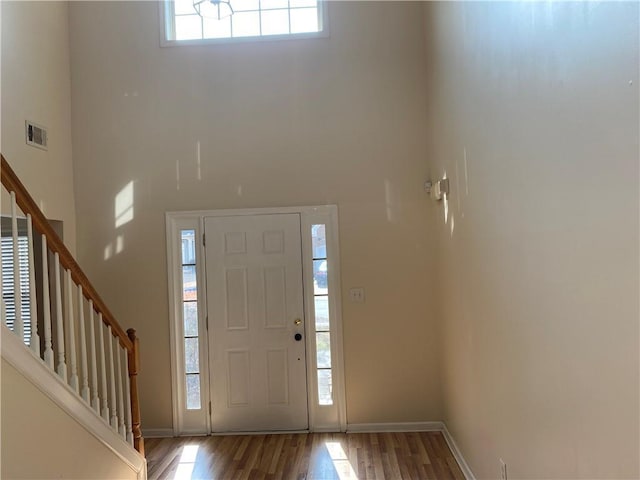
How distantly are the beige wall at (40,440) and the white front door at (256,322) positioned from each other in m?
1.71

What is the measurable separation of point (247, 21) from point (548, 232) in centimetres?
369

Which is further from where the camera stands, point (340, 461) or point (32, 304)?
point (340, 461)

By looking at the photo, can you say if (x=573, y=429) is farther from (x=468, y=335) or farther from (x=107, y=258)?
(x=107, y=258)

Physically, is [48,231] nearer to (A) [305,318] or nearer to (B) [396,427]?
(A) [305,318]

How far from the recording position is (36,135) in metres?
3.93

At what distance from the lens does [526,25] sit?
1.93 meters

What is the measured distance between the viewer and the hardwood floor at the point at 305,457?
357 centimetres

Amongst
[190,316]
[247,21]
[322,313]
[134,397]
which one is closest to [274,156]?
[247,21]

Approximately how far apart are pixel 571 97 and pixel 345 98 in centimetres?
299

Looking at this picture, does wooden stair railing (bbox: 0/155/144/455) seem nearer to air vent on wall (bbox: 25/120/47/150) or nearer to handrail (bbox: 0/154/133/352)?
handrail (bbox: 0/154/133/352)

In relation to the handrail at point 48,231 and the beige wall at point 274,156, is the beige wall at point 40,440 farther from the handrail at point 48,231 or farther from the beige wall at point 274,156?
the beige wall at point 274,156

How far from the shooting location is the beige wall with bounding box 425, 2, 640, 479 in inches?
52.1

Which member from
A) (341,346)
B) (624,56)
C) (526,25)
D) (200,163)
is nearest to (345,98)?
(200,163)

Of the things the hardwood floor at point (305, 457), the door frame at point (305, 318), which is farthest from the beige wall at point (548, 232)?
the door frame at point (305, 318)
